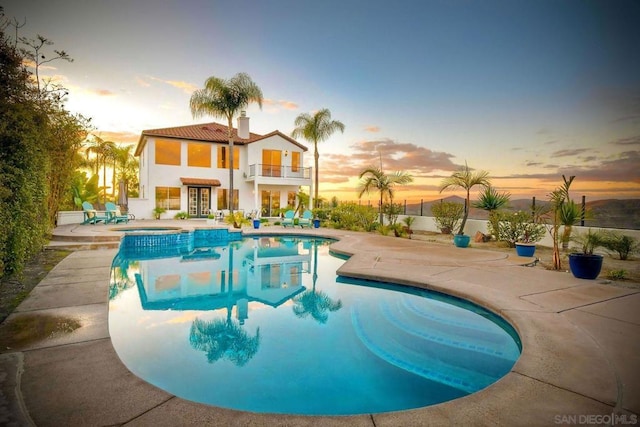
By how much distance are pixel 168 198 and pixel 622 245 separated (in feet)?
Answer: 75.4

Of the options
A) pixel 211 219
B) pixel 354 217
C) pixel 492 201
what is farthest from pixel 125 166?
pixel 492 201

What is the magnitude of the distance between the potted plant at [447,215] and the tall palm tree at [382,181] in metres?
2.55

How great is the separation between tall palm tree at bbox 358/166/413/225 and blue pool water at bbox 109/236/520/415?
11000mm

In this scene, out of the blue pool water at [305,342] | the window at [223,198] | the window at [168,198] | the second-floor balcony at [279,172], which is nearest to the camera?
the blue pool water at [305,342]

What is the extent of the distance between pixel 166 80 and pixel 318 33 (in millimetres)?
8031

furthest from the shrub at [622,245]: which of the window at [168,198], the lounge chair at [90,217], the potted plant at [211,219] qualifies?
the window at [168,198]

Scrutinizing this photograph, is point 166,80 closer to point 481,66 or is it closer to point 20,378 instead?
point 481,66

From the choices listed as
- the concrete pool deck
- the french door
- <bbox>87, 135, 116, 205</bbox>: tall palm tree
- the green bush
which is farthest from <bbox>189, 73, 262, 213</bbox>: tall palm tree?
the concrete pool deck

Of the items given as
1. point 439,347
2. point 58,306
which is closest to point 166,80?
point 58,306

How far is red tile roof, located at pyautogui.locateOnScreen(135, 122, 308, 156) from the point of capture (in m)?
21.4

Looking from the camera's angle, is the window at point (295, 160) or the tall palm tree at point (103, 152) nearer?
the window at point (295, 160)

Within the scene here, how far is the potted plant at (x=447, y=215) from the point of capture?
606 inches

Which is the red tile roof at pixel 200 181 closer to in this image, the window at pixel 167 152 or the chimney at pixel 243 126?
the window at pixel 167 152

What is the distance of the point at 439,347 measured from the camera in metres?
4.34
